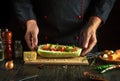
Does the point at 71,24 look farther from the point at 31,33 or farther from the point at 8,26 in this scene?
the point at 8,26

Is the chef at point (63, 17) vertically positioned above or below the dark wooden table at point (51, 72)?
above

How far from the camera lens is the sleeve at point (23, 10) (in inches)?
74.9

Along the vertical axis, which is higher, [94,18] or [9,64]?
[94,18]

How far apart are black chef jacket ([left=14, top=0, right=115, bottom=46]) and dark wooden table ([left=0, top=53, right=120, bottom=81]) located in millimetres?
417

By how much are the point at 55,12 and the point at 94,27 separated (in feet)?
0.92

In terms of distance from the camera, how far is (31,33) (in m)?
1.79

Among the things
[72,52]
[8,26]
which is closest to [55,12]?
[72,52]

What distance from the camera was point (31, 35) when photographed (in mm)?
1794

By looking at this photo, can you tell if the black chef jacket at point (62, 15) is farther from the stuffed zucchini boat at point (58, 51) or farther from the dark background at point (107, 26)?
the dark background at point (107, 26)

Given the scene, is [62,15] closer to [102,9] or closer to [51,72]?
[102,9]

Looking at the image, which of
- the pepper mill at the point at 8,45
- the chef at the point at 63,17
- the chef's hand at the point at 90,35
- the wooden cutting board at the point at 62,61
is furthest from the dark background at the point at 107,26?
the wooden cutting board at the point at 62,61

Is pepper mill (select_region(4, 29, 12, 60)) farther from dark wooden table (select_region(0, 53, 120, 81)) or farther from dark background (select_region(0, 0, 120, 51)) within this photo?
dark background (select_region(0, 0, 120, 51))

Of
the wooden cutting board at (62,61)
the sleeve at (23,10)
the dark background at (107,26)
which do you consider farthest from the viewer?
the dark background at (107,26)

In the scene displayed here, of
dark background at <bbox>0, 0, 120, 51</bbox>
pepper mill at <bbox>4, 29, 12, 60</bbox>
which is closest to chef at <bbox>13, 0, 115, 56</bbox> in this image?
pepper mill at <bbox>4, 29, 12, 60</bbox>
